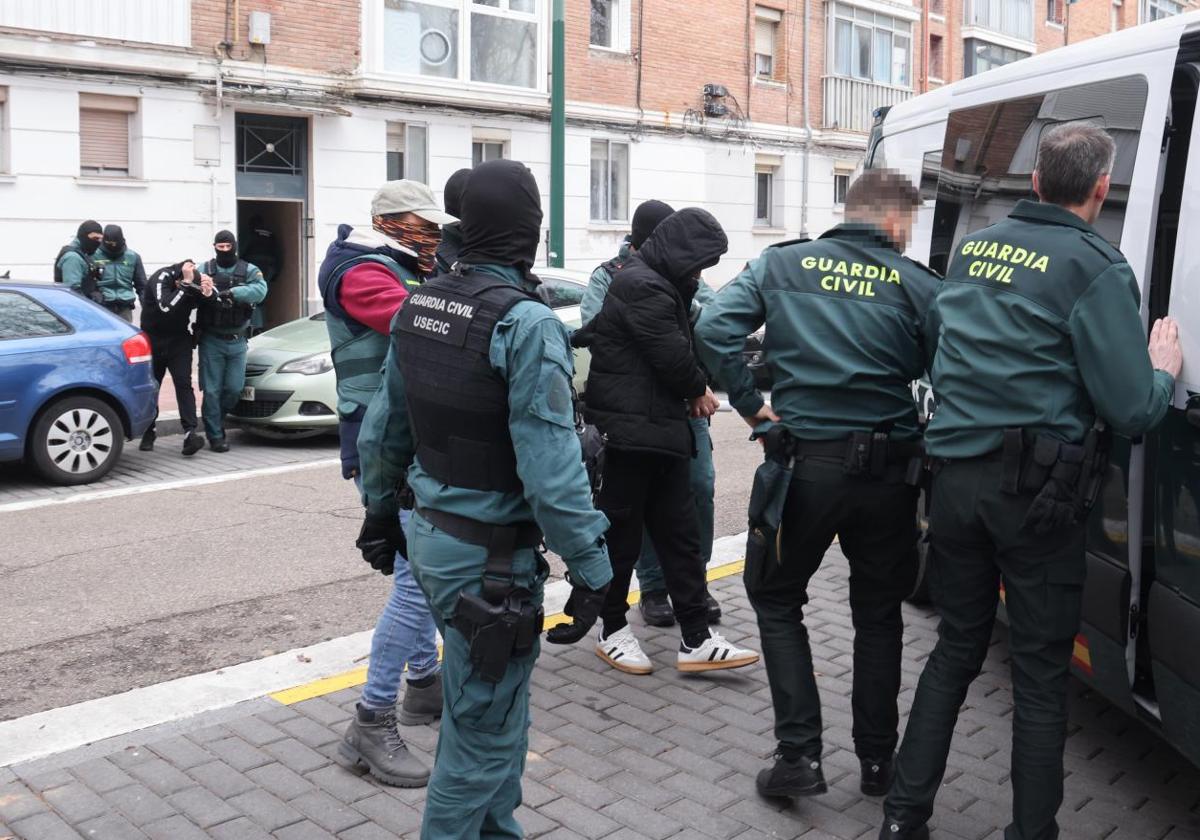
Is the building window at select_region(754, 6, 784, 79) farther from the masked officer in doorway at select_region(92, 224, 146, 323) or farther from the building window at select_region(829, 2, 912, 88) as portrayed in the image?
the masked officer in doorway at select_region(92, 224, 146, 323)

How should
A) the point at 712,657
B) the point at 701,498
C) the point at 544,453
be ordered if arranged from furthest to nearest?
1. the point at 701,498
2. the point at 712,657
3. the point at 544,453

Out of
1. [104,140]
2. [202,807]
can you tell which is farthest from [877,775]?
[104,140]

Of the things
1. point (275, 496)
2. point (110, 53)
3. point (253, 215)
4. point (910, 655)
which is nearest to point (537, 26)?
point (253, 215)

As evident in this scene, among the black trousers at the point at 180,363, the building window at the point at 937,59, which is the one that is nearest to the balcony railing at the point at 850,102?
the building window at the point at 937,59

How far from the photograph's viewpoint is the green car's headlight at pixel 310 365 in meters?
10.9

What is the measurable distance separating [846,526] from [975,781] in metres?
0.98

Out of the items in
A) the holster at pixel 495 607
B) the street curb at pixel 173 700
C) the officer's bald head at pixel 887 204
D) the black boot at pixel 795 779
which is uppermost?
the officer's bald head at pixel 887 204

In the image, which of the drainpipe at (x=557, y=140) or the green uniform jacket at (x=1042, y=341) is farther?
the drainpipe at (x=557, y=140)

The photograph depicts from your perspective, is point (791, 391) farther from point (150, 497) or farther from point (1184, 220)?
point (150, 497)

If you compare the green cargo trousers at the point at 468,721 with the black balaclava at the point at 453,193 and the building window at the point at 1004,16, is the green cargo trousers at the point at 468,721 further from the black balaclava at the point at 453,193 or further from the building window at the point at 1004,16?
the building window at the point at 1004,16

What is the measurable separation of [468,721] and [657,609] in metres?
2.69

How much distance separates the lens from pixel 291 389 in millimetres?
10805

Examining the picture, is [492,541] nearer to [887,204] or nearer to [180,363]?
[887,204]

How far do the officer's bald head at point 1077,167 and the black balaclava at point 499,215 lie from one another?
1.38m
